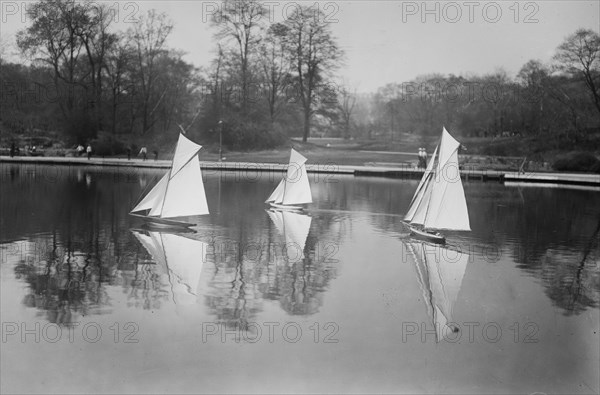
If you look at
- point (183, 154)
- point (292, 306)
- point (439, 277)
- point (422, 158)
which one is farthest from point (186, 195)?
point (422, 158)

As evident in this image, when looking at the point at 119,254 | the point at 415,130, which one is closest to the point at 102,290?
the point at 119,254

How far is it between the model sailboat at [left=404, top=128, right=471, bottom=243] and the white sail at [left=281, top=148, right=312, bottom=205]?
25.4 ft

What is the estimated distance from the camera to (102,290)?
523 inches

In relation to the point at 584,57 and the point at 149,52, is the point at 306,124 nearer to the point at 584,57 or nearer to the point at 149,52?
the point at 149,52

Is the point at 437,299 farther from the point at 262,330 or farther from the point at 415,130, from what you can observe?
the point at 415,130

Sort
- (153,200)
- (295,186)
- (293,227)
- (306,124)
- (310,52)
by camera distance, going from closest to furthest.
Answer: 1. (153,200)
2. (293,227)
3. (295,186)
4. (306,124)
5. (310,52)

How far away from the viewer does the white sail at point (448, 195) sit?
20.0 metres

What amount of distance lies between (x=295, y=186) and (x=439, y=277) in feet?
43.7

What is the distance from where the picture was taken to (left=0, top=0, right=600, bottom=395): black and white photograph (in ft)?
31.4

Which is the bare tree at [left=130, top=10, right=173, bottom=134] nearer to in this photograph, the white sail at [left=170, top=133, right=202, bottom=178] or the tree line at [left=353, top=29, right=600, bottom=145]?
the tree line at [left=353, top=29, right=600, bottom=145]

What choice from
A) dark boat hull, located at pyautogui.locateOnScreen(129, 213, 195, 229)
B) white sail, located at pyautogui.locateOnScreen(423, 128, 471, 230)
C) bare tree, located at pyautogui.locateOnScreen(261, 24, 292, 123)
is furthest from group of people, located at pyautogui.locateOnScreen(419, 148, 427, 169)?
dark boat hull, located at pyautogui.locateOnScreen(129, 213, 195, 229)

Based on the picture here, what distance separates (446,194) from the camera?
20.2 m

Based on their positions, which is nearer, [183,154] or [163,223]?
[163,223]

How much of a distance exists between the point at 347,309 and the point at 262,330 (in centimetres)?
215
